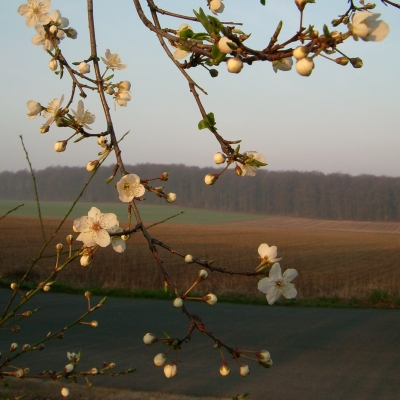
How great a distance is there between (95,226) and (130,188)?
135mm

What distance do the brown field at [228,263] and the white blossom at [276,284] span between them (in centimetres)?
989

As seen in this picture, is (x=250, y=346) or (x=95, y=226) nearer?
(x=95, y=226)

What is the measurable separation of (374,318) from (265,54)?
852cm

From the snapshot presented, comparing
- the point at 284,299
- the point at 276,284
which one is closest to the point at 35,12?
the point at 276,284

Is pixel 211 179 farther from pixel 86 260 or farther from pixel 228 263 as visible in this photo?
pixel 228 263

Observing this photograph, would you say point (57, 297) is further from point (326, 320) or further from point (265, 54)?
point (265, 54)

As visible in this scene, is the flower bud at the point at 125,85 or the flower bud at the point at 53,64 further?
the flower bud at the point at 125,85

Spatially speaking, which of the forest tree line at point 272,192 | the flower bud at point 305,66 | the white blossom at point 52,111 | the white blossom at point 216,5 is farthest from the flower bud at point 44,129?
the forest tree line at point 272,192

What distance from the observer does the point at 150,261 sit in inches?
867

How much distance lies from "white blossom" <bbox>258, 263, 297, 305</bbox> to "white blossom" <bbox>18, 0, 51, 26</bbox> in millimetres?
1145

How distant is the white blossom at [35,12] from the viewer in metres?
1.65

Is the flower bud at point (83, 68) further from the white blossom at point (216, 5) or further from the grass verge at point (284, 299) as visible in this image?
the grass verge at point (284, 299)

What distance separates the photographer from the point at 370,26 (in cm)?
74

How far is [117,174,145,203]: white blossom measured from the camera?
4.19ft
